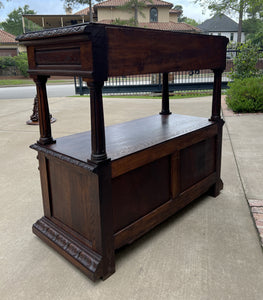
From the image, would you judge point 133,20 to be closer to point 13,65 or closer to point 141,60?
point 13,65

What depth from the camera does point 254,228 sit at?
2.43m

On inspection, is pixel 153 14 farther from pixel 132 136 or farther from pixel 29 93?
pixel 132 136

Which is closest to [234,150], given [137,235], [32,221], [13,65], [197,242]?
[197,242]

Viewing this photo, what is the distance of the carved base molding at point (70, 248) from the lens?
1.89m

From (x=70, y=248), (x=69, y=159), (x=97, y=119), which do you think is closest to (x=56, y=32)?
(x=97, y=119)

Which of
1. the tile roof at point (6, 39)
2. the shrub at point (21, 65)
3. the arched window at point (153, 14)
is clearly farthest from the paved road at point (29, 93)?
the tile roof at point (6, 39)

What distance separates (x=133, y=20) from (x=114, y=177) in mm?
26517

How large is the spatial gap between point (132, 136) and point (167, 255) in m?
0.95

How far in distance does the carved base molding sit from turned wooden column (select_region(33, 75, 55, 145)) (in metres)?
0.65

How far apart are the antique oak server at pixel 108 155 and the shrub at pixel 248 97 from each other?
4.57 m

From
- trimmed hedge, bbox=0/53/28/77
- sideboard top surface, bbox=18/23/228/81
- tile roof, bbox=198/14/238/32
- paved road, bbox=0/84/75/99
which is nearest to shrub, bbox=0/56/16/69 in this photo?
trimmed hedge, bbox=0/53/28/77

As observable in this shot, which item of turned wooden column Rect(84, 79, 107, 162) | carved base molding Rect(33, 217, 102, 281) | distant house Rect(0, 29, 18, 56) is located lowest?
carved base molding Rect(33, 217, 102, 281)

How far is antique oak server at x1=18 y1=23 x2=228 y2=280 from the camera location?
1668 millimetres

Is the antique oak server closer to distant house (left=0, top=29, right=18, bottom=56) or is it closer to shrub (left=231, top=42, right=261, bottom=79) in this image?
shrub (left=231, top=42, right=261, bottom=79)
